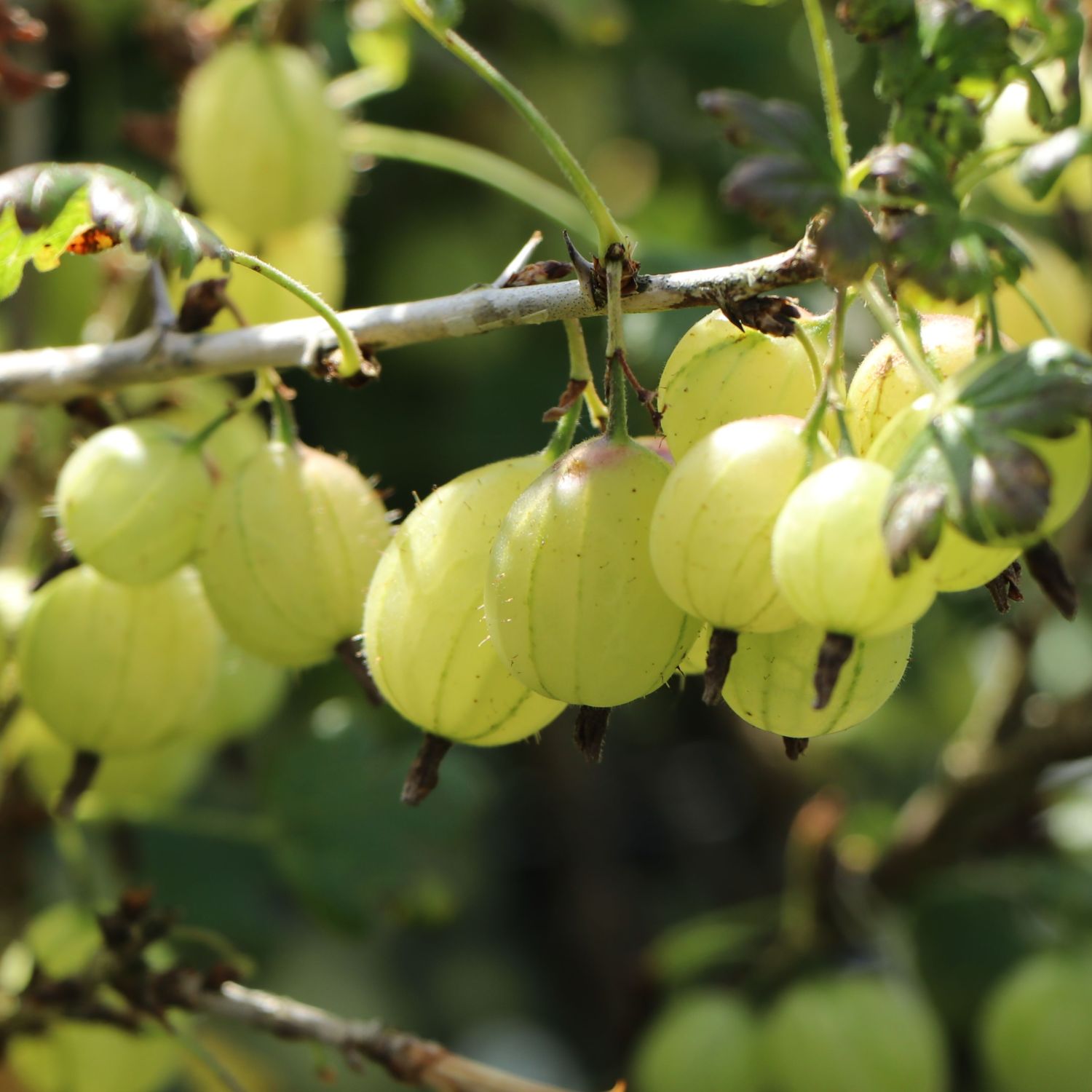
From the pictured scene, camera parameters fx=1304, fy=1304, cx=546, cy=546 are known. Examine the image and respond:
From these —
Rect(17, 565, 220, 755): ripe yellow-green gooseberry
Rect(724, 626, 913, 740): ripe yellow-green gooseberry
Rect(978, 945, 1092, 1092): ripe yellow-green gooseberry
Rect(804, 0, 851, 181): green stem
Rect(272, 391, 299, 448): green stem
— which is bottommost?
Rect(978, 945, 1092, 1092): ripe yellow-green gooseberry

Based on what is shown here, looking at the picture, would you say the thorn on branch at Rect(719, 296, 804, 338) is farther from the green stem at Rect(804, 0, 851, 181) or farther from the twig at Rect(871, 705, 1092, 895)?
the twig at Rect(871, 705, 1092, 895)

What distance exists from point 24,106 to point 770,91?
4.14ft

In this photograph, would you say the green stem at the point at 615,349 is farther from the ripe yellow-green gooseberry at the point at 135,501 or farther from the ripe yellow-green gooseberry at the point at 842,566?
the ripe yellow-green gooseberry at the point at 135,501

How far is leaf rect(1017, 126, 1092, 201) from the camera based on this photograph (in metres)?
0.70

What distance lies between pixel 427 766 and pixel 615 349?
0.30 meters

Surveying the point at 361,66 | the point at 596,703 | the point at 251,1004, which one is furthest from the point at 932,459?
the point at 361,66

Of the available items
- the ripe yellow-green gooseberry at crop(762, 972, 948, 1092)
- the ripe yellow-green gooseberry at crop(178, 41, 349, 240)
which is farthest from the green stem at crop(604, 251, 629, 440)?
the ripe yellow-green gooseberry at crop(762, 972, 948, 1092)

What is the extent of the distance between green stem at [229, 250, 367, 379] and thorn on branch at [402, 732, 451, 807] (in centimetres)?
25

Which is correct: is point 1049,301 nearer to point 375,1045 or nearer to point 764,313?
point 764,313

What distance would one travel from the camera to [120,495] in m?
0.99

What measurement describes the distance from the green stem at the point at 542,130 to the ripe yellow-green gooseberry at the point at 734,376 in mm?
96

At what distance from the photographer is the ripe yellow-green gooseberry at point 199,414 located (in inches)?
47.8

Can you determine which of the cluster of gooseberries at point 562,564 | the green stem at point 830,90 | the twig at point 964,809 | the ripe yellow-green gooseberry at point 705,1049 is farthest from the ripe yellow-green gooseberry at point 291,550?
the twig at point 964,809

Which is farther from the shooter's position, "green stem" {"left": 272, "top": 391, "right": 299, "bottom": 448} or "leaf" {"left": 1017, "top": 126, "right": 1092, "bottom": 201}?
"green stem" {"left": 272, "top": 391, "right": 299, "bottom": 448}
